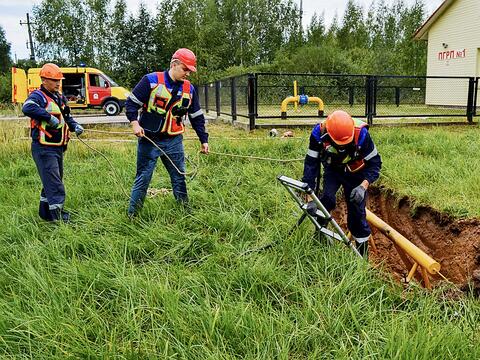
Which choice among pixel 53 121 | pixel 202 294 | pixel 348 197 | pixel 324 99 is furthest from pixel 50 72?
pixel 324 99

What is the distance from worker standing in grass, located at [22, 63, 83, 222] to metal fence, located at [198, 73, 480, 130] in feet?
22.7

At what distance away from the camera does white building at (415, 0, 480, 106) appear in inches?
706

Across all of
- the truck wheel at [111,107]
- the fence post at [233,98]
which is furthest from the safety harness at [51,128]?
the truck wheel at [111,107]

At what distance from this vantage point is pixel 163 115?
447 centimetres

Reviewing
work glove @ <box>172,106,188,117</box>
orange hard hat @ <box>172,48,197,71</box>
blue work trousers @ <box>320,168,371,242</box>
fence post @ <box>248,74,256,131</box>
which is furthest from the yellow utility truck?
blue work trousers @ <box>320,168,371,242</box>

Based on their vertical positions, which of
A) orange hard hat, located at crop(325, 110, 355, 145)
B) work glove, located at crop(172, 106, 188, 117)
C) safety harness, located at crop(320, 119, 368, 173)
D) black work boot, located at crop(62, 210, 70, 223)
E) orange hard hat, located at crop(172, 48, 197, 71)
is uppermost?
orange hard hat, located at crop(172, 48, 197, 71)

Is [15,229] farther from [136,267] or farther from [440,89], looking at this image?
[440,89]

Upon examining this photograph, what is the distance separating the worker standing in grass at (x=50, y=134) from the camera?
4.42 m

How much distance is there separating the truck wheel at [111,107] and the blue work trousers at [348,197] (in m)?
16.1

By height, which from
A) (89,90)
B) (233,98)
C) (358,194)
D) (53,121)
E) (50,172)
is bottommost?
(358,194)

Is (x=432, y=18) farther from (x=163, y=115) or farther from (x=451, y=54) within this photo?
(x=163, y=115)

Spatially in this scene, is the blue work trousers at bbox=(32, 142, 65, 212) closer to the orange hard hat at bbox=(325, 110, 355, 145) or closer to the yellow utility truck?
the orange hard hat at bbox=(325, 110, 355, 145)

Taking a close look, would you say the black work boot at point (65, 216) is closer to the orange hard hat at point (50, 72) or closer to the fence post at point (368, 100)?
the orange hard hat at point (50, 72)

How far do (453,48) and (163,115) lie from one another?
18.6 m
